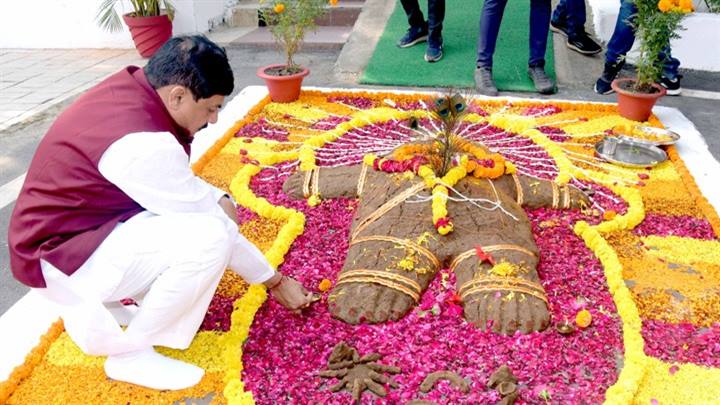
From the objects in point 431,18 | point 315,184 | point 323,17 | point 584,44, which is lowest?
point 323,17

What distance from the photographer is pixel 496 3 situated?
4.99 metres

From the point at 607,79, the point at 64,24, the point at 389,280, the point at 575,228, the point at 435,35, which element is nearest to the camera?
the point at 389,280

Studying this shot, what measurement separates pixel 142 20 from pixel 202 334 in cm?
502

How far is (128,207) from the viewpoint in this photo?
84.3 inches

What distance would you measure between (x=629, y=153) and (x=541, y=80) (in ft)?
4.75

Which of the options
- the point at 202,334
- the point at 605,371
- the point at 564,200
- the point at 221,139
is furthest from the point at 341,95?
the point at 605,371

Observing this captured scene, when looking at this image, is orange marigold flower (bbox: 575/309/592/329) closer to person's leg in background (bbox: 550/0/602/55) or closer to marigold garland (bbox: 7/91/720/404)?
marigold garland (bbox: 7/91/720/404)

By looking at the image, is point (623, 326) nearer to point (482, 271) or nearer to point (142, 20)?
point (482, 271)

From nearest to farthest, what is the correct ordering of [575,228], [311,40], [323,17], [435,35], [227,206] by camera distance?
[227,206]
[575,228]
[435,35]
[311,40]
[323,17]

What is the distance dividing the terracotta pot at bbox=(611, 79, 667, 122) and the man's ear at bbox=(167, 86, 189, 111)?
3.56 m

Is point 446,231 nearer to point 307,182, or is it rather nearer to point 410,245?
point 410,245

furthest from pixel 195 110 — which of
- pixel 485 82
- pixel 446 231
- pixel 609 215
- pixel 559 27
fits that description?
pixel 559 27

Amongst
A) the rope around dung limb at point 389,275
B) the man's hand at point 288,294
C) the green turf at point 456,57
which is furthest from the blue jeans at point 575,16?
the man's hand at point 288,294

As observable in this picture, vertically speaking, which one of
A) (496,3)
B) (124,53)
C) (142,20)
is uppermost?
(496,3)
